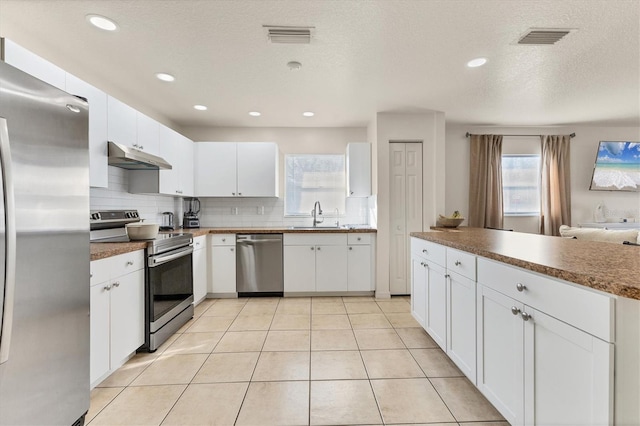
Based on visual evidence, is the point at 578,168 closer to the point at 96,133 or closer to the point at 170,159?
the point at 170,159

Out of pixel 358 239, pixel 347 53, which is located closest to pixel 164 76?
pixel 347 53

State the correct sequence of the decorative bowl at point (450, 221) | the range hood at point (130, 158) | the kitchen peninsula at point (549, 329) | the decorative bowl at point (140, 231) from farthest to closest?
the decorative bowl at point (450, 221)
the decorative bowl at point (140, 231)
the range hood at point (130, 158)
the kitchen peninsula at point (549, 329)

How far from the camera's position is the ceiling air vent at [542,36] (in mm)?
2068

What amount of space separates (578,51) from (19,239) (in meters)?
3.78

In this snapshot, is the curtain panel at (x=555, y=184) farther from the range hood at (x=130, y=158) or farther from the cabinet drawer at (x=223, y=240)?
the range hood at (x=130, y=158)

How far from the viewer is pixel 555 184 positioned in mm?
4559

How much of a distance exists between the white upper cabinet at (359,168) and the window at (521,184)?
2350 mm

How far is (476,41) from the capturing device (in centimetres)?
220

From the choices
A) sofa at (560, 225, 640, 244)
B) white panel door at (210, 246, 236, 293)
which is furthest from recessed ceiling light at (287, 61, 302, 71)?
sofa at (560, 225, 640, 244)

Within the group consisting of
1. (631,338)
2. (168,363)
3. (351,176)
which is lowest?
(168,363)

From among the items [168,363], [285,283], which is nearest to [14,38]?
[168,363]

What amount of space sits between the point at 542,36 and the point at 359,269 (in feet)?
9.59

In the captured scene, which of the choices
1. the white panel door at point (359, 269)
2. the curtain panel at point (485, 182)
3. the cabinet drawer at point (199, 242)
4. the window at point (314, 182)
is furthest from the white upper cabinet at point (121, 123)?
the curtain panel at point (485, 182)

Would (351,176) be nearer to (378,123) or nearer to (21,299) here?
(378,123)
